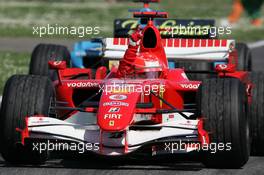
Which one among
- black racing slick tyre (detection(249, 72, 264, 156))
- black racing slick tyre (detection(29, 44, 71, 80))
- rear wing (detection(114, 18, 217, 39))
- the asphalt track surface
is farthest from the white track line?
the asphalt track surface

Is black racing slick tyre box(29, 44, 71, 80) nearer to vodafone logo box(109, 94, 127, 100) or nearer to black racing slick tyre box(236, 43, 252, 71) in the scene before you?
black racing slick tyre box(236, 43, 252, 71)

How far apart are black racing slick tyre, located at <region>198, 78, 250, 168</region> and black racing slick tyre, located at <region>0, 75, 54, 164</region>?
186 cm

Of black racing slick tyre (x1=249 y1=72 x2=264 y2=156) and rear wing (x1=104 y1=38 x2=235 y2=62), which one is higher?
rear wing (x1=104 y1=38 x2=235 y2=62)

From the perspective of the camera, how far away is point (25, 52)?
84.7ft

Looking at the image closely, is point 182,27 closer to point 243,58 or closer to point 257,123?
point 243,58

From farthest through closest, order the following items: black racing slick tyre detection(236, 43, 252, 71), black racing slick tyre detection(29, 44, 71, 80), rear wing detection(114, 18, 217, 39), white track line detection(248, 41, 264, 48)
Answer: white track line detection(248, 41, 264, 48), rear wing detection(114, 18, 217, 39), black racing slick tyre detection(236, 43, 252, 71), black racing slick tyre detection(29, 44, 71, 80)

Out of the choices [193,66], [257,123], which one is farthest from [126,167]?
[193,66]

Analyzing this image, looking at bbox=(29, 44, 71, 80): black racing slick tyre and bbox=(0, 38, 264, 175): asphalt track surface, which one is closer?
bbox=(0, 38, 264, 175): asphalt track surface

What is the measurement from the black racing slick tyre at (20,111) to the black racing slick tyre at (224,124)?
73.3 inches

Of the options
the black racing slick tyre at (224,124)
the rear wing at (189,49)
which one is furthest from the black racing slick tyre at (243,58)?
the black racing slick tyre at (224,124)

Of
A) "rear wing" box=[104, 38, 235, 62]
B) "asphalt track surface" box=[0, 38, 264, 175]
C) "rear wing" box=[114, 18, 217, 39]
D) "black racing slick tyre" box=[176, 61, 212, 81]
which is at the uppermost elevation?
A: "rear wing" box=[114, 18, 217, 39]

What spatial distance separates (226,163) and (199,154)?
721 mm

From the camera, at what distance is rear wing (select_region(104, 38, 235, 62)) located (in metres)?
14.3

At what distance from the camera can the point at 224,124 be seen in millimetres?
10336
